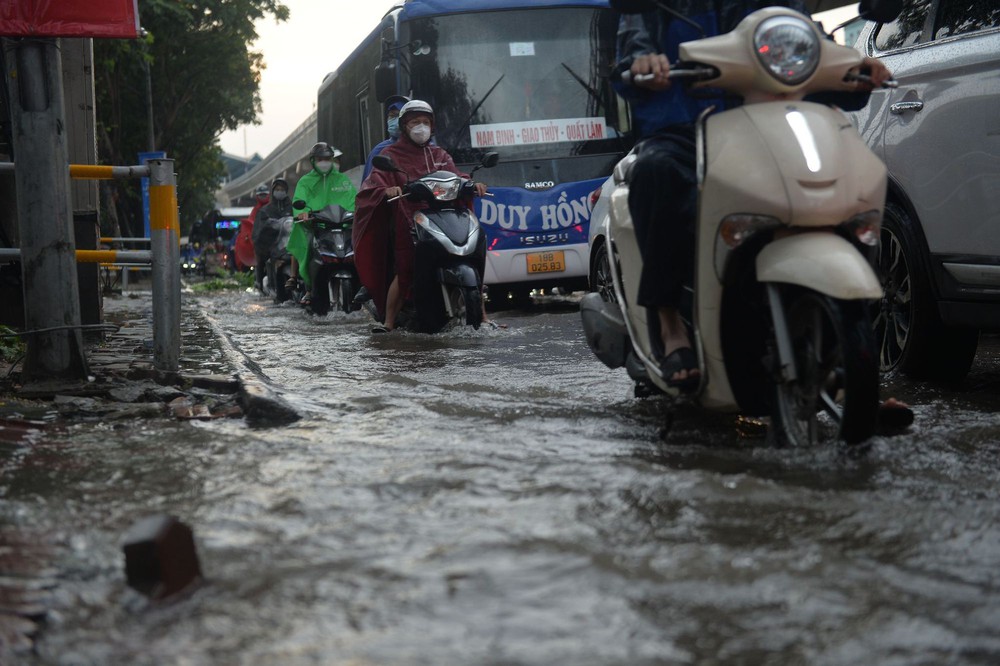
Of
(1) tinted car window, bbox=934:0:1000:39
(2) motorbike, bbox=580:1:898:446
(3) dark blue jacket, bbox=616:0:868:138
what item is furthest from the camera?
(1) tinted car window, bbox=934:0:1000:39

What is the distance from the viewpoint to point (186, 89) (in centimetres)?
3672

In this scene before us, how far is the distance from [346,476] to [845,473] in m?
1.45

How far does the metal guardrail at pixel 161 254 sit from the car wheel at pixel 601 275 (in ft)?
12.7

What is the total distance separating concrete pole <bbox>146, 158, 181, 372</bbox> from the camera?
6.71 meters

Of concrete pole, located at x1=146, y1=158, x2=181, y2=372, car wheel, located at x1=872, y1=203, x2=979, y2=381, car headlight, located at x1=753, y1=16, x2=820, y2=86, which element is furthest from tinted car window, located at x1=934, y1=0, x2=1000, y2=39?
concrete pole, located at x1=146, y1=158, x2=181, y2=372

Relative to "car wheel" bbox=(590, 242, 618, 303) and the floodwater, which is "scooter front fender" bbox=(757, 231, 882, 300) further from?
"car wheel" bbox=(590, 242, 618, 303)

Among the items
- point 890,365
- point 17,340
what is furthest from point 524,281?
point 890,365

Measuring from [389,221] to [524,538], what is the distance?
813 cm

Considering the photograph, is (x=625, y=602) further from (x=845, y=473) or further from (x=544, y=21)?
(x=544, y=21)

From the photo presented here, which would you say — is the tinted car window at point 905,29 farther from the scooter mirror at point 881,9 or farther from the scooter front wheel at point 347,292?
the scooter front wheel at point 347,292

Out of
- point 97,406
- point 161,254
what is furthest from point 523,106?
point 97,406

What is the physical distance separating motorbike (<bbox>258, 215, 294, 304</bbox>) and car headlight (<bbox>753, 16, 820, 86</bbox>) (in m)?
14.1

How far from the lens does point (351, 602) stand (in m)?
2.69

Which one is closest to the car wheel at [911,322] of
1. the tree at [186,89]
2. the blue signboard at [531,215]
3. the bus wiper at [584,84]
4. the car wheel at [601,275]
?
the car wheel at [601,275]
